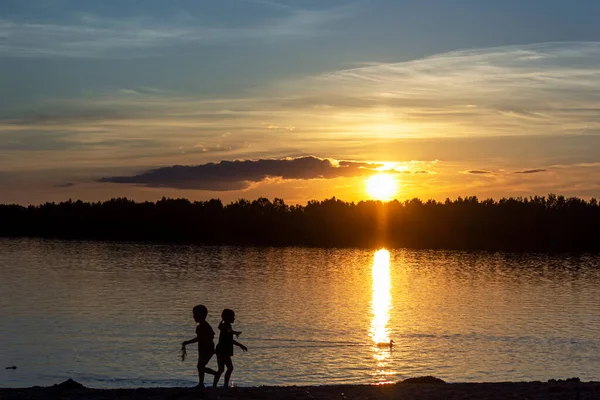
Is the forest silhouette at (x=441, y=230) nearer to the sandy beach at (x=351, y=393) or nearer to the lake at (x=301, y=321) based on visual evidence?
the lake at (x=301, y=321)

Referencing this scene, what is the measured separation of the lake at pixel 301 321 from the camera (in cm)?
3719

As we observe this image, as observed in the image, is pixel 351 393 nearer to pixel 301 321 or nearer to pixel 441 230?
pixel 301 321

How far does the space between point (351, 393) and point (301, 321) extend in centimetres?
3359

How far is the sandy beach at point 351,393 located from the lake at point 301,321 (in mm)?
11397

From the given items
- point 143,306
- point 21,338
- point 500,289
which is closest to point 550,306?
point 500,289

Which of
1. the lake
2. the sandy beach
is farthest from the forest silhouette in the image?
the sandy beach

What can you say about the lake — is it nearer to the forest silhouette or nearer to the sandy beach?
the sandy beach

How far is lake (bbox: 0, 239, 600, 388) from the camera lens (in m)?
37.2

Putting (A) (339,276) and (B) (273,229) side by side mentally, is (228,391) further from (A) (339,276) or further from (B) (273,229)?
(B) (273,229)

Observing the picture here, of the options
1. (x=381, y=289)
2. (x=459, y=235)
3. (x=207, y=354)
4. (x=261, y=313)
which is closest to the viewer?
(x=207, y=354)

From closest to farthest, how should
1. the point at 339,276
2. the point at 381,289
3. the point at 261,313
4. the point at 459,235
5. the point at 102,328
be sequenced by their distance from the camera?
1. the point at 102,328
2. the point at 261,313
3. the point at 381,289
4. the point at 339,276
5. the point at 459,235

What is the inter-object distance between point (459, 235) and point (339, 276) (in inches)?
3526

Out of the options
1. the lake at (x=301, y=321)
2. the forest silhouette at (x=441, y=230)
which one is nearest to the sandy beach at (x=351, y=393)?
the lake at (x=301, y=321)

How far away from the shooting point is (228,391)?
19.9 meters
